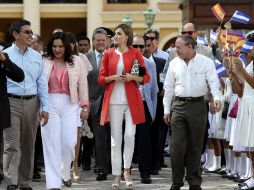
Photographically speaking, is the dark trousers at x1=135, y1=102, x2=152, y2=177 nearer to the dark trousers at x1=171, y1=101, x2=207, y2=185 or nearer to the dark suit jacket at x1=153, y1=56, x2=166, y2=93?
the dark trousers at x1=171, y1=101, x2=207, y2=185

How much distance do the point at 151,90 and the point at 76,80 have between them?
1870 mm

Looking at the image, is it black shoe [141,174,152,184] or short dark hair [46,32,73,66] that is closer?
short dark hair [46,32,73,66]

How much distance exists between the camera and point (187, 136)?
1075cm

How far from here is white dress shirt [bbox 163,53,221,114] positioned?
10586 millimetres

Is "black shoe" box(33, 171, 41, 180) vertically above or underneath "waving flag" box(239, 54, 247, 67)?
underneath

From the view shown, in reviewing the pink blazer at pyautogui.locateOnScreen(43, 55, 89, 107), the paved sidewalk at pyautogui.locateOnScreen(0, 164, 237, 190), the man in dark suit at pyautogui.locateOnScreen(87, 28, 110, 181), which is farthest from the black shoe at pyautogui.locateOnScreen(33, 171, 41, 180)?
the pink blazer at pyautogui.locateOnScreen(43, 55, 89, 107)

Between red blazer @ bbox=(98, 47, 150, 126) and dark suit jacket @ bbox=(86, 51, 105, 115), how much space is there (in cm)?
123

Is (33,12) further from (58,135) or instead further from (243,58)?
(58,135)

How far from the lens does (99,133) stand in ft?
40.7

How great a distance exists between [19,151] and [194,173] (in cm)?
228

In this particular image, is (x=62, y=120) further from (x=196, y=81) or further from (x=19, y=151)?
(x=196, y=81)

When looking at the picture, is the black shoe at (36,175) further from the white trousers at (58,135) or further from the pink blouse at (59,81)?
the pink blouse at (59,81)

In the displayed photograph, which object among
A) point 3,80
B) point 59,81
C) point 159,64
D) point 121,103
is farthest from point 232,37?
point 3,80

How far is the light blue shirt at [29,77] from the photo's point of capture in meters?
10.2
